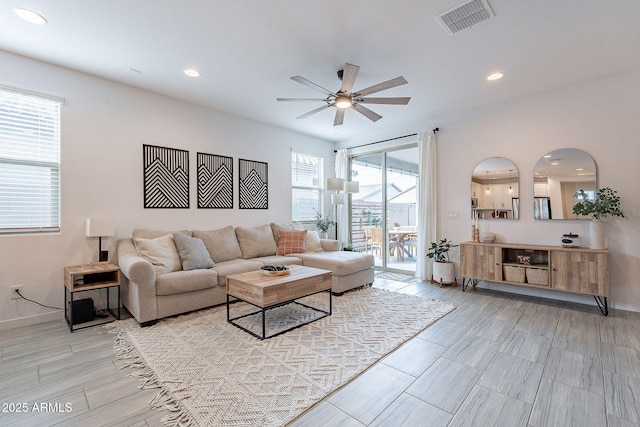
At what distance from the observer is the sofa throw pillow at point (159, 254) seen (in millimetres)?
3285

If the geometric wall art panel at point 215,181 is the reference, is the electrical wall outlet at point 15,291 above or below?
below

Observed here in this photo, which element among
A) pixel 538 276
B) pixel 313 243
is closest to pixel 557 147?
pixel 538 276

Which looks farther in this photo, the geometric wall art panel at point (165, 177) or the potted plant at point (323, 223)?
the potted plant at point (323, 223)

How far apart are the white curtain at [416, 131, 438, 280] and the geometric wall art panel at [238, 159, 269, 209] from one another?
9.50 ft

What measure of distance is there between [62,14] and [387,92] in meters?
3.53

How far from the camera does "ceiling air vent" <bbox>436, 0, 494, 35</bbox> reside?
2234 millimetres

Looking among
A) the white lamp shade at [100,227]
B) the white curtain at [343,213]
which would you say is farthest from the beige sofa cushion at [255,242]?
the white curtain at [343,213]

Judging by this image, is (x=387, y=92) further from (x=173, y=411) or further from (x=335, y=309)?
(x=173, y=411)

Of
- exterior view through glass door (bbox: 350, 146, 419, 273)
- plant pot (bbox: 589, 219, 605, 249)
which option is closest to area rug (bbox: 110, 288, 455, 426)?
plant pot (bbox: 589, 219, 605, 249)

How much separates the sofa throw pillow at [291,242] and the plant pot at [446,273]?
7.54ft

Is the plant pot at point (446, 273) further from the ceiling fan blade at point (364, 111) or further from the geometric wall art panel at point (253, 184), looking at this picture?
the geometric wall art panel at point (253, 184)

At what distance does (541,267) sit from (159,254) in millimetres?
4879

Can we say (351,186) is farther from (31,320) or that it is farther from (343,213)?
(31,320)

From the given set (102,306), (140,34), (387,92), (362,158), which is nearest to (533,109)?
(387,92)
